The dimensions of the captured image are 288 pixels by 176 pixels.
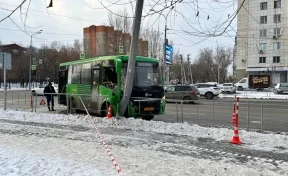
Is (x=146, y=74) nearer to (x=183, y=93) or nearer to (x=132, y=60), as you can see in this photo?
(x=132, y=60)

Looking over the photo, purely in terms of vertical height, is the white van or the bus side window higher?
the bus side window

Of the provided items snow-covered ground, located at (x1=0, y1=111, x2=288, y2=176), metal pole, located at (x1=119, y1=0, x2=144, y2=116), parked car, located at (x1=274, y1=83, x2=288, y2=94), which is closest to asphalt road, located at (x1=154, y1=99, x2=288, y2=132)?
metal pole, located at (x1=119, y1=0, x2=144, y2=116)

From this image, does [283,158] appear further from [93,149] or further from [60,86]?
[60,86]

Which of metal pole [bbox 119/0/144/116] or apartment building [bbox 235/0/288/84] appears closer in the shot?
metal pole [bbox 119/0/144/116]

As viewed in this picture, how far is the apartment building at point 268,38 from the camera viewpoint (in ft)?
206

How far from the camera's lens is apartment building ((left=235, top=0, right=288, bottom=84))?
62.8 m

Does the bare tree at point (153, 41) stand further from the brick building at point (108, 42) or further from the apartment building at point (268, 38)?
the apartment building at point (268, 38)

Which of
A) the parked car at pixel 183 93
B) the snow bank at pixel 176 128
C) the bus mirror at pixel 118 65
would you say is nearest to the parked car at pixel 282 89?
the parked car at pixel 183 93

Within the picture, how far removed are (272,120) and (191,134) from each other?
12.6 ft

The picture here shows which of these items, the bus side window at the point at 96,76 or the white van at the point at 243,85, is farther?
the white van at the point at 243,85

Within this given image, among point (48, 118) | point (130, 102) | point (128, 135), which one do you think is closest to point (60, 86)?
point (48, 118)

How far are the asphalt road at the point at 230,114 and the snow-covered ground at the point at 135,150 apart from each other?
2.49 metres

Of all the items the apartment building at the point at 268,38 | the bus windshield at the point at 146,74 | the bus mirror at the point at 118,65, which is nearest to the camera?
the bus mirror at the point at 118,65

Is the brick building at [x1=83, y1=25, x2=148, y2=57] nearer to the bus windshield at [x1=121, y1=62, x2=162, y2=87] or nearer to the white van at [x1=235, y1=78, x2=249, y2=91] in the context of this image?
the white van at [x1=235, y1=78, x2=249, y2=91]
